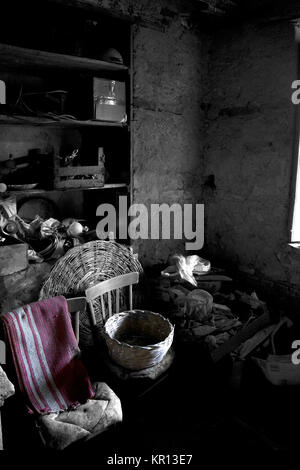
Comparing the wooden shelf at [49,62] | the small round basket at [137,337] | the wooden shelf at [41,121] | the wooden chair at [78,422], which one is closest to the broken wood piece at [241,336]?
the small round basket at [137,337]

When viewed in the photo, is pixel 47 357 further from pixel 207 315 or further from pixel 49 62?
pixel 49 62

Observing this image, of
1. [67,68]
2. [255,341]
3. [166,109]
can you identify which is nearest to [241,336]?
[255,341]

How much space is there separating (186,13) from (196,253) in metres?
2.02

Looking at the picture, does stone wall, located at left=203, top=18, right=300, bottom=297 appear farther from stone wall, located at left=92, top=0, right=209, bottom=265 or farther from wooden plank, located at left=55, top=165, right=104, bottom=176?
wooden plank, located at left=55, top=165, right=104, bottom=176

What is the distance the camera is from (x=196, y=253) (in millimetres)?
3641

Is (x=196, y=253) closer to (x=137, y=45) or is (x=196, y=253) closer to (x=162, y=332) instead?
(x=162, y=332)

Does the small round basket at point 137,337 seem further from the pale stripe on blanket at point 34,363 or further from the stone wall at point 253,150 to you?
the stone wall at point 253,150
